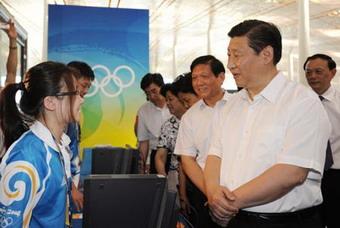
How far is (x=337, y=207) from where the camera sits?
3176 millimetres

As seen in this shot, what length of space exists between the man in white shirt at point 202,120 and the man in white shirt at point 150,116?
1.27m

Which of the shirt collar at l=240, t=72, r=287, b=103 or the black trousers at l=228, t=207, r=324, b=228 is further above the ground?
the shirt collar at l=240, t=72, r=287, b=103

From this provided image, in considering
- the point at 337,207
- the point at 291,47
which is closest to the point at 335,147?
the point at 337,207

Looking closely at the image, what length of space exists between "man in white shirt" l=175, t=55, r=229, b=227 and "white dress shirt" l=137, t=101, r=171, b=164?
4.37 feet

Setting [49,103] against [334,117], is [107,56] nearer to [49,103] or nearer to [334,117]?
[334,117]

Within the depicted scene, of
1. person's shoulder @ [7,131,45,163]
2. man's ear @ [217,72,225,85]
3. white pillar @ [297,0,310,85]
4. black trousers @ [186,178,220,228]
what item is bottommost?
black trousers @ [186,178,220,228]

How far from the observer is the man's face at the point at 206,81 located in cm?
264

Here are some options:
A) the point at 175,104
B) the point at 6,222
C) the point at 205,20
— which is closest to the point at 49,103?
the point at 6,222

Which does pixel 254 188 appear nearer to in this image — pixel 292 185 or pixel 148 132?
pixel 292 185

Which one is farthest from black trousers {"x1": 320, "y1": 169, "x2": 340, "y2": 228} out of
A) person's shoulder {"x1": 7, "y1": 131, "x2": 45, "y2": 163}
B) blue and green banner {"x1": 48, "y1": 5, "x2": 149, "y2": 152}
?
person's shoulder {"x1": 7, "y1": 131, "x2": 45, "y2": 163}

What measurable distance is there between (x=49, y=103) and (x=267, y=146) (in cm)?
86

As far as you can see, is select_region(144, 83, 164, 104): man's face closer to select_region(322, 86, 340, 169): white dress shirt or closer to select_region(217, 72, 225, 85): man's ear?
select_region(217, 72, 225, 85): man's ear

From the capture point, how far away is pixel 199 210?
108 inches

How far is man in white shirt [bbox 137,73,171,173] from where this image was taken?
399cm
